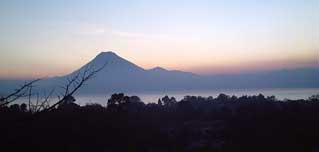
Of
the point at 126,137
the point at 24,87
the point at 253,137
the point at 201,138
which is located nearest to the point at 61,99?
the point at 24,87

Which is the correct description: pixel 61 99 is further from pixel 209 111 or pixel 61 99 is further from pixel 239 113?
pixel 209 111

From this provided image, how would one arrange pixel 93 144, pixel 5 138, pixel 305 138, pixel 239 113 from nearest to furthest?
1. pixel 5 138
2. pixel 93 144
3. pixel 305 138
4. pixel 239 113

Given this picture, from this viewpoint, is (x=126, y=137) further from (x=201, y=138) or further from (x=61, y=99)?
(x=61, y=99)

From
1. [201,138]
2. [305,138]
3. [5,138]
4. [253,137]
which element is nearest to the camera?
[5,138]

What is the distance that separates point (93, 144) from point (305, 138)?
831 centimetres

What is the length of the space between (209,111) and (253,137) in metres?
12.2

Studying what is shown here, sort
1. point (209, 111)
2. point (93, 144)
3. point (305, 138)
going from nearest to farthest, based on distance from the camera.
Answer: point (93, 144) → point (305, 138) → point (209, 111)

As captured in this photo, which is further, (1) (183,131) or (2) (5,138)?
(1) (183,131)

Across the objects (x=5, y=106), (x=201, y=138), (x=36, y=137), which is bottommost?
(x=201, y=138)

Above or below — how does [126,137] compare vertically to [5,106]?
below

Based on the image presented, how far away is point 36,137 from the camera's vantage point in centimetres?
136

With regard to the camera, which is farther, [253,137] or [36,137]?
[253,137]

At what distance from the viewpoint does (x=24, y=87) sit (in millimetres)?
1370

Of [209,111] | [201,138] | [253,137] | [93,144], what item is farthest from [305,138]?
[209,111]
